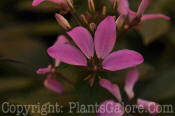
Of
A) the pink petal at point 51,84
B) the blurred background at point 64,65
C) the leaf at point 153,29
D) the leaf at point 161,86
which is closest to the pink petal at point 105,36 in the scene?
the blurred background at point 64,65

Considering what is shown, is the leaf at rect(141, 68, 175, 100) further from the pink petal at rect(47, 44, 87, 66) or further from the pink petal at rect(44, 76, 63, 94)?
the pink petal at rect(47, 44, 87, 66)

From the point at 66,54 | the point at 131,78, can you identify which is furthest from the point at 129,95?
the point at 66,54

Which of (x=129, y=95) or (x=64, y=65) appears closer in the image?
(x=64, y=65)

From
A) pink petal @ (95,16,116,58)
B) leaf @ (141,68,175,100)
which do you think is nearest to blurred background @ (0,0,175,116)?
leaf @ (141,68,175,100)

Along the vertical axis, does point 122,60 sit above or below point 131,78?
above

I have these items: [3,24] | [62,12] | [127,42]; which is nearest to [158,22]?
[127,42]

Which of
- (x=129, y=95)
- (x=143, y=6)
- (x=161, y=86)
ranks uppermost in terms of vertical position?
(x=143, y=6)

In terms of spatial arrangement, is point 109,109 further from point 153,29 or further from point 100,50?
point 153,29

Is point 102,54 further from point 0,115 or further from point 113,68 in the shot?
point 0,115
